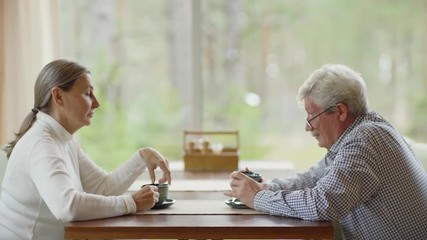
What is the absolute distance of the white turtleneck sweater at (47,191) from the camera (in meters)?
2.01

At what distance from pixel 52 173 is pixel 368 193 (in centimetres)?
94

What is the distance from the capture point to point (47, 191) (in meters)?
2.03

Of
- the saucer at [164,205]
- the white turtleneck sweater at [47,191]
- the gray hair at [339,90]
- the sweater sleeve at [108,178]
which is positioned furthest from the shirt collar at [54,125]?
the gray hair at [339,90]

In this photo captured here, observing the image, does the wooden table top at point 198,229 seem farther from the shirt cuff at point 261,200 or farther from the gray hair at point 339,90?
the gray hair at point 339,90

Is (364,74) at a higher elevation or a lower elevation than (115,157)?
higher

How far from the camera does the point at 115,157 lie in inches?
184

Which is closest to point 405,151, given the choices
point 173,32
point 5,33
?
point 5,33

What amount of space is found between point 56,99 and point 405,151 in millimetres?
1141

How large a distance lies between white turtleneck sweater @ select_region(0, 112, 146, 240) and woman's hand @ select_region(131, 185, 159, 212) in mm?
27

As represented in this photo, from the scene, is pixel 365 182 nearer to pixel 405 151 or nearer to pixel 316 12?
pixel 405 151

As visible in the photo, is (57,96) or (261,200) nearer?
(261,200)

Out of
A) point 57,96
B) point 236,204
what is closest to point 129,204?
point 236,204

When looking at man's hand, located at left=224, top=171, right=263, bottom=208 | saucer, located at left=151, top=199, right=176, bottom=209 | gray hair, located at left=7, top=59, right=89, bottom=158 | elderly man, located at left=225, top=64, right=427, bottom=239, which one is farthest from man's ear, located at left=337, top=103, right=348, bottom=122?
gray hair, located at left=7, top=59, right=89, bottom=158

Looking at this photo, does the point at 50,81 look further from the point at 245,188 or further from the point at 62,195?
the point at 245,188
